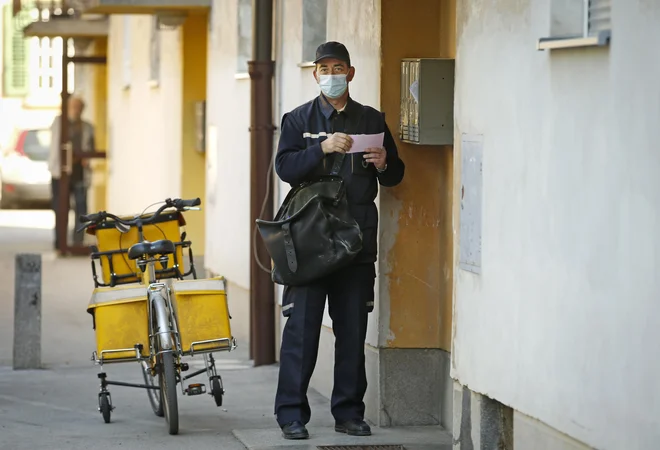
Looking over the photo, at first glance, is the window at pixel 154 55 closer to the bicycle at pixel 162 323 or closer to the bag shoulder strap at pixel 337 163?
the bicycle at pixel 162 323

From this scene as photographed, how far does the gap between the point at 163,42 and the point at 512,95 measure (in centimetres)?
1178

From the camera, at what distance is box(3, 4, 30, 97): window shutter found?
44125mm

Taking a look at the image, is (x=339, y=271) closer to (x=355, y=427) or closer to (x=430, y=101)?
(x=355, y=427)

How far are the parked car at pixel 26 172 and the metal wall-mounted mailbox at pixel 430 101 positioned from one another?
76.4 feet

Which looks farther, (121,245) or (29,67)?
(29,67)

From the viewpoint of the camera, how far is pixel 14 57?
1753 inches

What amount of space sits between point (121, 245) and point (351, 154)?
1848 millimetres

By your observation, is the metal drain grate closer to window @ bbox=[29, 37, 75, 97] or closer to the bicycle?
the bicycle

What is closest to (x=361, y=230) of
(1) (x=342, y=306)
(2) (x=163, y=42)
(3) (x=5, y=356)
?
(1) (x=342, y=306)

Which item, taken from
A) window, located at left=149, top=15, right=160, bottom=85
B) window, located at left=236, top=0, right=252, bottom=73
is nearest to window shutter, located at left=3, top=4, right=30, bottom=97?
window, located at left=149, top=15, right=160, bottom=85

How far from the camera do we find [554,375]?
6535 mm

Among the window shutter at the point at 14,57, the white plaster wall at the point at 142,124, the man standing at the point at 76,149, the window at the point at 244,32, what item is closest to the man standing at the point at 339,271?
the window at the point at 244,32

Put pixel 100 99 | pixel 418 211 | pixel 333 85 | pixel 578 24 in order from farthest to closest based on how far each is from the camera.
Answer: pixel 100 99, pixel 418 211, pixel 333 85, pixel 578 24

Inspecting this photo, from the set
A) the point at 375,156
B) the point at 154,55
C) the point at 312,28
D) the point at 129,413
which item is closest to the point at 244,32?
the point at 312,28
